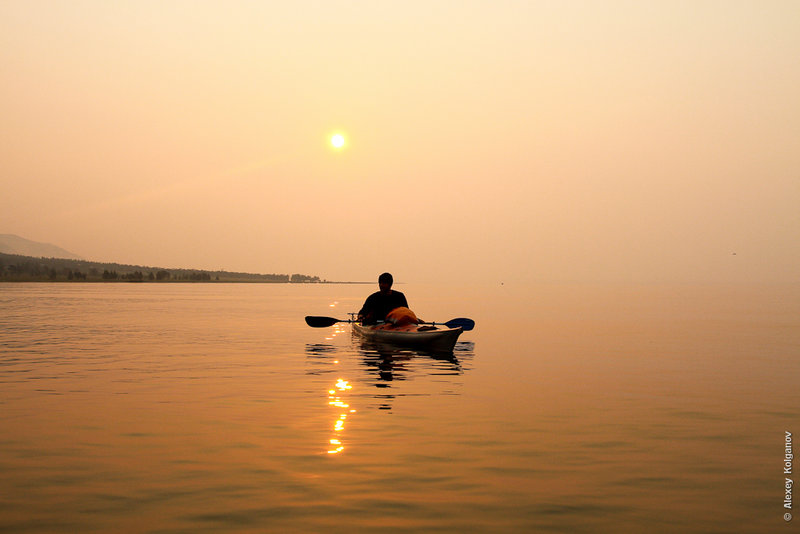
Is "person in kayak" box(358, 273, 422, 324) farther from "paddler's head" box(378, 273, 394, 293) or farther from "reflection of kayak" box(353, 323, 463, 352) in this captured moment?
"reflection of kayak" box(353, 323, 463, 352)

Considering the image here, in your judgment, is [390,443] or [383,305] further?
[383,305]

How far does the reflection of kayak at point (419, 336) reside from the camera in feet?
89.7

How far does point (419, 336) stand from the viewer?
90.2ft

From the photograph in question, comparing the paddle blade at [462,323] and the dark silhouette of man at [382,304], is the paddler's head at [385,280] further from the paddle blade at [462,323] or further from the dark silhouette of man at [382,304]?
the paddle blade at [462,323]

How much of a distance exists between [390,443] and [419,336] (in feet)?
48.3

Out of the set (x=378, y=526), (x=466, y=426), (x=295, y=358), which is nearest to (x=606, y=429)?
(x=466, y=426)

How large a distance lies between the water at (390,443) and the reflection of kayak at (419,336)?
0.66 m

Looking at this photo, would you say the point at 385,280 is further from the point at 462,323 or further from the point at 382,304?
the point at 462,323

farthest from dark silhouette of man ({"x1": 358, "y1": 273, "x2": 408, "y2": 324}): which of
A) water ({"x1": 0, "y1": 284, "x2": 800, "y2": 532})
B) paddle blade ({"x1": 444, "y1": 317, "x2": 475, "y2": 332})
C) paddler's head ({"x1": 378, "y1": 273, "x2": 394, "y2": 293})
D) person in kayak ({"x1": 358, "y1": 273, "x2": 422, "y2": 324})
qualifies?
paddle blade ({"x1": 444, "y1": 317, "x2": 475, "y2": 332})

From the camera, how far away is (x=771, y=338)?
39.4 meters

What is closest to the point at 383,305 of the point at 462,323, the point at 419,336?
the point at 419,336

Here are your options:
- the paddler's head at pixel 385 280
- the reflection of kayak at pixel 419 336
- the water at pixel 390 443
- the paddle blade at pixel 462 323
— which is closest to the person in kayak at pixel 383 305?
the paddler's head at pixel 385 280

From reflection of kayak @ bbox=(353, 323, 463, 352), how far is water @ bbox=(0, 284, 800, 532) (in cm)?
66

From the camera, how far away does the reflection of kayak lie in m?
27.3
